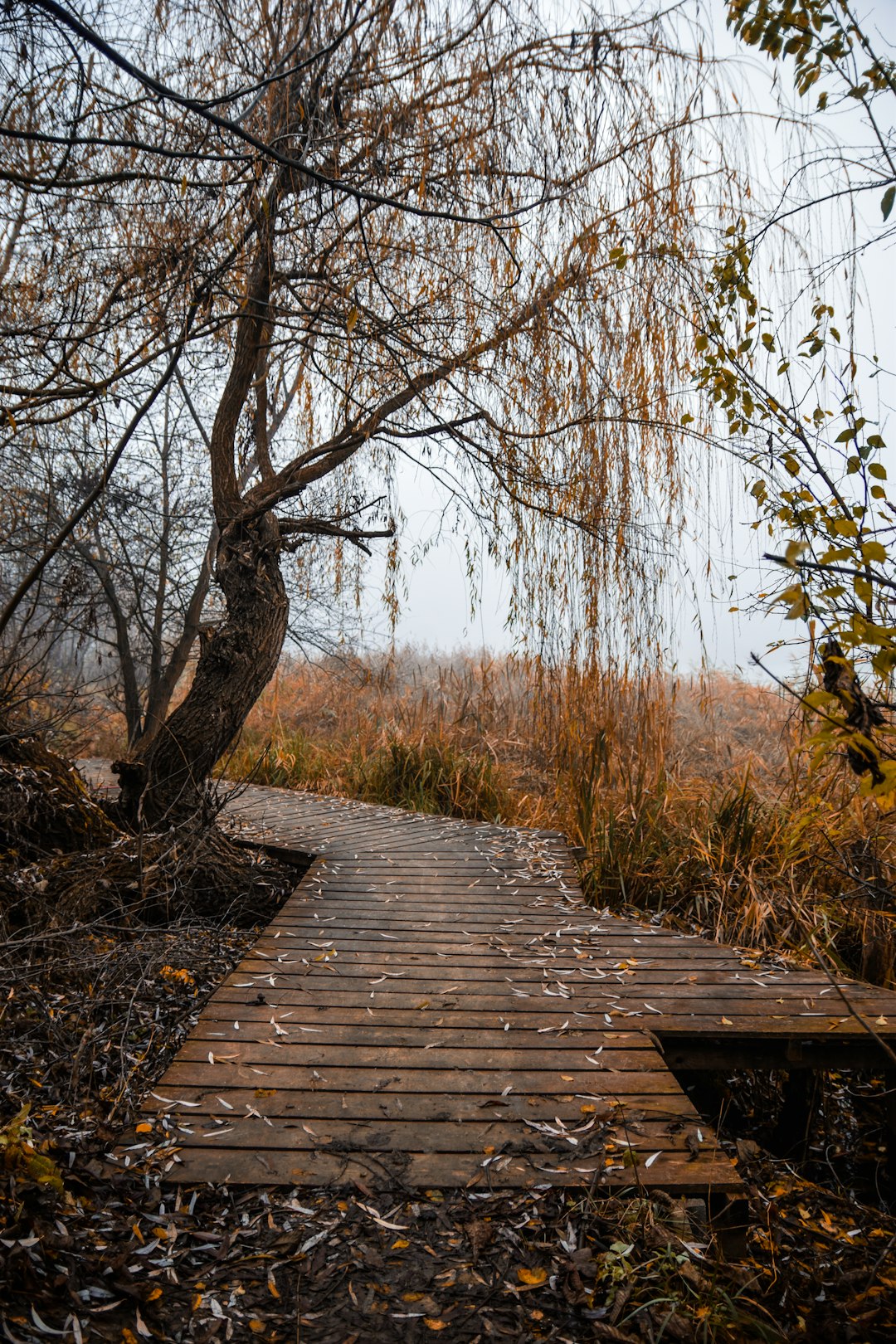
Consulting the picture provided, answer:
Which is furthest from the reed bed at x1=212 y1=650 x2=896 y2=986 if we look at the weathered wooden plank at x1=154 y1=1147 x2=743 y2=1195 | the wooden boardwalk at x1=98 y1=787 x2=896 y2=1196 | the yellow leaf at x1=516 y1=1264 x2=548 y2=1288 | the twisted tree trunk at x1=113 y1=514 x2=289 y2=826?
the yellow leaf at x1=516 y1=1264 x2=548 y2=1288

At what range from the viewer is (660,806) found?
4.77 meters

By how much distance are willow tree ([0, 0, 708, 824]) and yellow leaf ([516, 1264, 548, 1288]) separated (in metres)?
2.20

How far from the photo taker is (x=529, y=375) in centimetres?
353

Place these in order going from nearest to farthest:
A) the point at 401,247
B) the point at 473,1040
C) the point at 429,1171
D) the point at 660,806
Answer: the point at 429,1171, the point at 473,1040, the point at 401,247, the point at 660,806

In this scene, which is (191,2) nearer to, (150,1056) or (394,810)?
(150,1056)

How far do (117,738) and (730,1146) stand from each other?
28.1ft

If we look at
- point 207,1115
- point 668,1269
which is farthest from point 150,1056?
point 668,1269

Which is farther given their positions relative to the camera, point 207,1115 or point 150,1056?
point 150,1056

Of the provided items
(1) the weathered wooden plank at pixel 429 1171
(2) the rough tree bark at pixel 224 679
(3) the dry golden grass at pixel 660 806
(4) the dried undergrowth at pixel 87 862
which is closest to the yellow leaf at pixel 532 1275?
(1) the weathered wooden plank at pixel 429 1171

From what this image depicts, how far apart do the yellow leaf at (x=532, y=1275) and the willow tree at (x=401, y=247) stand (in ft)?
7.21

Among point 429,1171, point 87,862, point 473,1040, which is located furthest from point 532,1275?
point 87,862

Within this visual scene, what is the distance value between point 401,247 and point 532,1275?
3284 mm

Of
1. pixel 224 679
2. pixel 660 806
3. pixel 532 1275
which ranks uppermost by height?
pixel 224 679

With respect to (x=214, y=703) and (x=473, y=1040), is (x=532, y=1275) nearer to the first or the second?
(x=473, y=1040)
